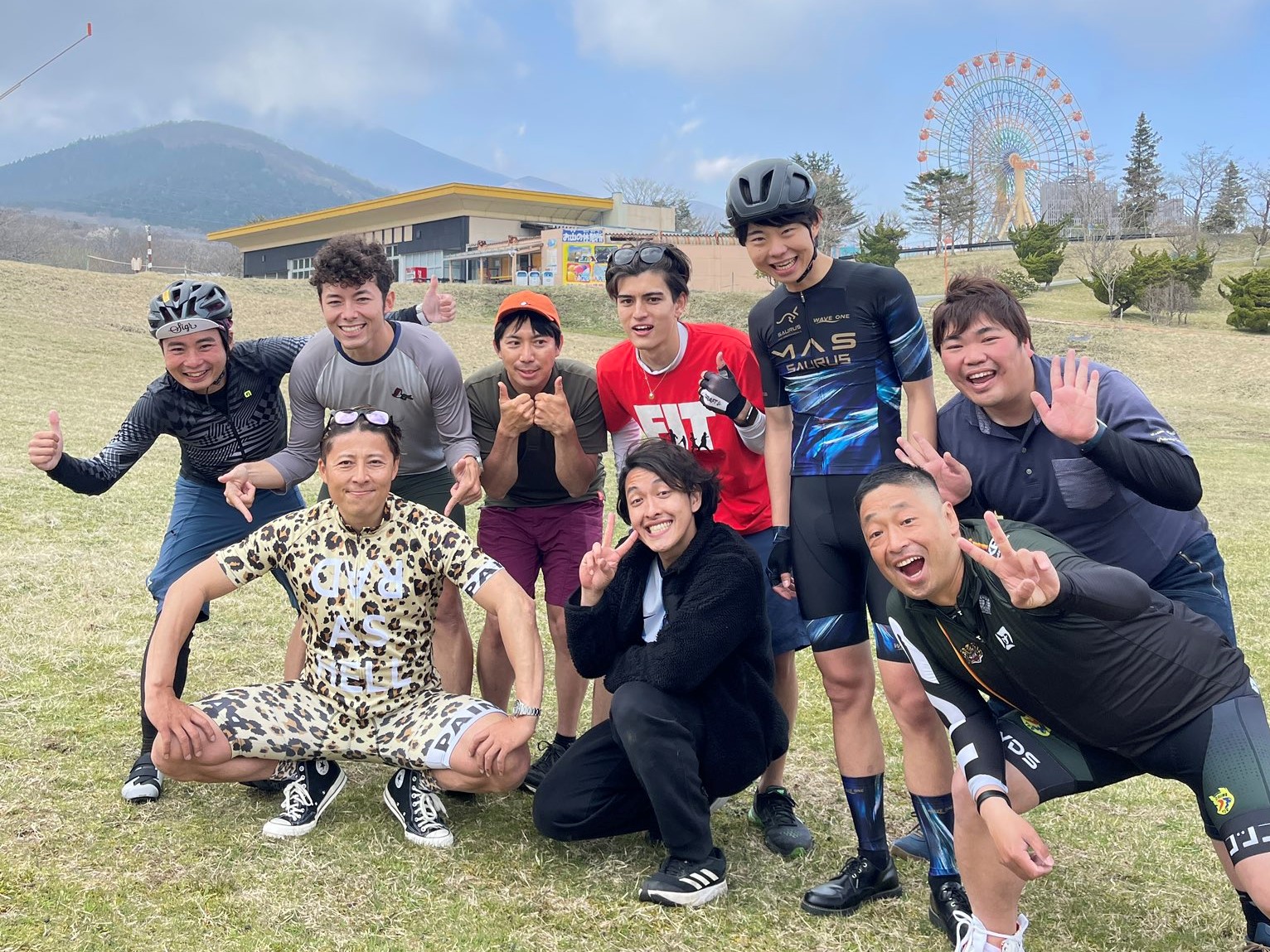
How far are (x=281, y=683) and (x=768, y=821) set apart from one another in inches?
88.0

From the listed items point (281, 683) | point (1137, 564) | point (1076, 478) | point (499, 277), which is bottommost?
point (281, 683)

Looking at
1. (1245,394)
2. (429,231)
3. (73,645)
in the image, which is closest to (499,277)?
(429,231)

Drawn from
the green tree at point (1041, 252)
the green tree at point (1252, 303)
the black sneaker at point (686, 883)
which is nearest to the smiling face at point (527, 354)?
the black sneaker at point (686, 883)

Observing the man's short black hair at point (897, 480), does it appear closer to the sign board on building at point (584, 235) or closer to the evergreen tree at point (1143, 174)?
the sign board on building at point (584, 235)

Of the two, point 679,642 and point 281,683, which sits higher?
point 679,642

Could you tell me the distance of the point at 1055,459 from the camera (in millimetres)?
3533

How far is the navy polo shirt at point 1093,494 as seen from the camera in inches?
137

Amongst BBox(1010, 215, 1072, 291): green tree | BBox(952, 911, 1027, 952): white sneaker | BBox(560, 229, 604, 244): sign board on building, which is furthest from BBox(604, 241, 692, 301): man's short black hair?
BBox(1010, 215, 1072, 291): green tree

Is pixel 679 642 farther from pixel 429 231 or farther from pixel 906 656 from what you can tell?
pixel 429 231

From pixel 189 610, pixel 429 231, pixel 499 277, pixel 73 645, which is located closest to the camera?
pixel 189 610

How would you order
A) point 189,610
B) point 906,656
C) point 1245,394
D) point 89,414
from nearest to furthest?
point 906,656 < point 189,610 < point 89,414 < point 1245,394

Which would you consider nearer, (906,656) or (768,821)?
(906,656)

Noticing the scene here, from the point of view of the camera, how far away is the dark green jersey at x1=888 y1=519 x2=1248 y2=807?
3115 mm

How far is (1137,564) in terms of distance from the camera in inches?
138
